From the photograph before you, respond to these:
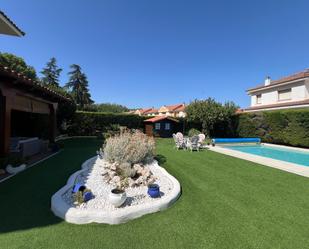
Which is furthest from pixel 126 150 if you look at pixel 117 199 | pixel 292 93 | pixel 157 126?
pixel 292 93

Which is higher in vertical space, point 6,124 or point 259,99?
point 259,99

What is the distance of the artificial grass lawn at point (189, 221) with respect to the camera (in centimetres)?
299

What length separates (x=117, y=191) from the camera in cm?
417

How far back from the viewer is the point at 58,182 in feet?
18.7

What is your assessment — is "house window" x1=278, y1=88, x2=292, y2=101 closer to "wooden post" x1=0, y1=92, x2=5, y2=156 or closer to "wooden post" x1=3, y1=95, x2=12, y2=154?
"wooden post" x1=3, y1=95, x2=12, y2=154

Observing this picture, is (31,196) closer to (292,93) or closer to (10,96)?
(10,96)

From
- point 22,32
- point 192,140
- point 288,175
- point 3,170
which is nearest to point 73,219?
point 3,170

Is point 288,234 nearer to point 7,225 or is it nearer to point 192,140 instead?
point 7,225

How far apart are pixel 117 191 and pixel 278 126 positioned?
60.6 feet

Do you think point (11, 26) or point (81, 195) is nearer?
point (81, 195)

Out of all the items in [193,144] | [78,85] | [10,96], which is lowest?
[193,144]

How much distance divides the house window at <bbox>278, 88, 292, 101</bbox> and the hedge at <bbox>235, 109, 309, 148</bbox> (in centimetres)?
517

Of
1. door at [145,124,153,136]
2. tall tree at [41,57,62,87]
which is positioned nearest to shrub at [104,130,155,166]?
door at [145,124,153,136]

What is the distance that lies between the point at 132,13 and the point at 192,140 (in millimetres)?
10081
